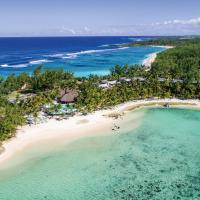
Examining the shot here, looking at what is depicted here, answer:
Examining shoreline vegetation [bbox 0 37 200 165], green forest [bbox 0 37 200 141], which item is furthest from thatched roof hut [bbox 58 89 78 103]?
green forest [bbox 0 37 200 141]

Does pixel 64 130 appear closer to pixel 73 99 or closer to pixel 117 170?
pixel 73 99

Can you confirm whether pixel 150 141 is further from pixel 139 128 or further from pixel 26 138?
pixel 26 138

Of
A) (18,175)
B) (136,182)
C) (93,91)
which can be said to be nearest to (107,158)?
(136,182)

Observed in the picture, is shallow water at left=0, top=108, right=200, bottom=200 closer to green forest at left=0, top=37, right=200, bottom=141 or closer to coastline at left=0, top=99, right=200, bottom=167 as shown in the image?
coastline at left=0, top=99, right=200, bottom=167

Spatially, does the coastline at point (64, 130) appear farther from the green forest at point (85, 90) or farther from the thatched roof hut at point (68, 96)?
the thatched roof hut at point (68, 96)

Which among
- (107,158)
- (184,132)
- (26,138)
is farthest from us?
(184,132)

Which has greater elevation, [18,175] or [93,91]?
[93,91]

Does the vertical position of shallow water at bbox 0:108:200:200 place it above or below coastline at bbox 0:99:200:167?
below
